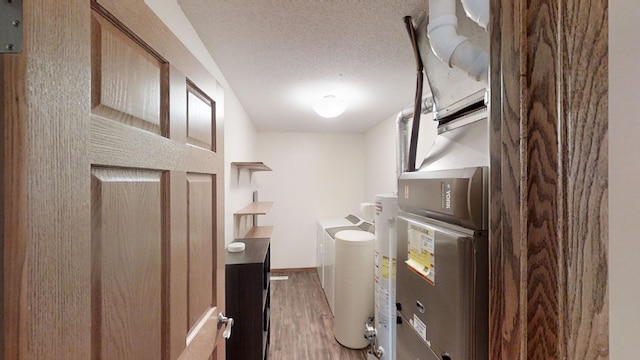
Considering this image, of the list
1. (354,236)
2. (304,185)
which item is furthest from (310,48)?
(304,185)

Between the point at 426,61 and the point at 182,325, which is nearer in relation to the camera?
the point at 182,325

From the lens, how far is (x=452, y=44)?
929 mm

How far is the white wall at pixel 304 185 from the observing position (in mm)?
4004

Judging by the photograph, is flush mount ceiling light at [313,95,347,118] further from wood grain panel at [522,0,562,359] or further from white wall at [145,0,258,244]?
wood grain panel at [522,0,562,359]

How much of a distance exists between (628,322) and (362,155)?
12.8 feet

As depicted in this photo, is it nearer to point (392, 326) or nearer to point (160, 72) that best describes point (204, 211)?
point (160, 72)

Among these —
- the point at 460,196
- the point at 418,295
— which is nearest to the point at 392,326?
the point at 418,295

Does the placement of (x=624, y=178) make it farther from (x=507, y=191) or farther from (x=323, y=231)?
(x=323, y=231)

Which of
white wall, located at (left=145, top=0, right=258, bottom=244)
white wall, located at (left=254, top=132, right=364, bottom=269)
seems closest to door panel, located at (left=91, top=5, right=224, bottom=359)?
white wall, located at (left=145, top=0, right=258, bottom=244)

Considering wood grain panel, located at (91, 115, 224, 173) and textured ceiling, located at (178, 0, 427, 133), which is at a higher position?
textured ceiling, located at (178, 0, 427, 133)

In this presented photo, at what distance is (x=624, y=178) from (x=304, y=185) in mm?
3796

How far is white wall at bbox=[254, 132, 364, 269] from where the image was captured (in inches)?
158

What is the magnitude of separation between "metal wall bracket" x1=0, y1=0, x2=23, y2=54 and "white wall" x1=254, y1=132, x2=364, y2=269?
363 centimetres

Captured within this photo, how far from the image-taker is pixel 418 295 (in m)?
1.03
